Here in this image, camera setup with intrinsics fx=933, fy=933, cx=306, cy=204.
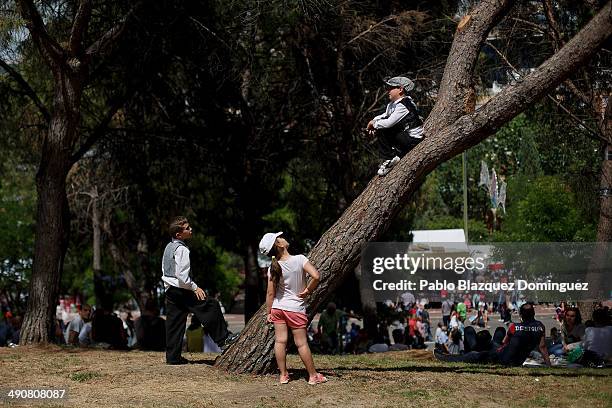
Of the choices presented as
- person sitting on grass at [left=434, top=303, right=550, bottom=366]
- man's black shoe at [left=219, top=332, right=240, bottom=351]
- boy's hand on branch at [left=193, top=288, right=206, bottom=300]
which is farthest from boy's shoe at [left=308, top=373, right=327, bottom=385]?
person sitting on grass at [left=434, top=303, right=550, bottom=366]

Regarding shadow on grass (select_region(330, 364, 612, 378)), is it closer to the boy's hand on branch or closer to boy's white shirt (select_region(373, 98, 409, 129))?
the boy's hand on branch

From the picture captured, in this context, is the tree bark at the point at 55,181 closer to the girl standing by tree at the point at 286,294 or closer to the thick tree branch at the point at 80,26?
the thick tree branch at the point at 80,26

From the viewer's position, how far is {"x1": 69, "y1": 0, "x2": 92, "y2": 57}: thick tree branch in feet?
45.9

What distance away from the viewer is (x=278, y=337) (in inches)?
369

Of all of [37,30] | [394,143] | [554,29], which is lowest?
[394,143]

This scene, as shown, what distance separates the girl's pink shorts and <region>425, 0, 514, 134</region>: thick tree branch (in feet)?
9.15

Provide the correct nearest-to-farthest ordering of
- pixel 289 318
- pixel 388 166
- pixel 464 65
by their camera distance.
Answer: pixel 289 318
pixel 388 166
pixel 464 65

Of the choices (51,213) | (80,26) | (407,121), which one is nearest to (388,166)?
(407,121)

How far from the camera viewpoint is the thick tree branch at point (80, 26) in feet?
45.9

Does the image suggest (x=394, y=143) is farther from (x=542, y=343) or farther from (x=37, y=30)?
(x=37, y=30)

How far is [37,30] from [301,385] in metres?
7.35

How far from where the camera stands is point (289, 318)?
9281 mm

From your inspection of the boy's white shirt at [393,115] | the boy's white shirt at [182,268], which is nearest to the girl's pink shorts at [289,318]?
the boy's white shirt at [182,268]

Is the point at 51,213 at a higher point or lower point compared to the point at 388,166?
lower
